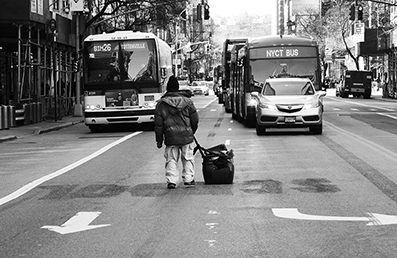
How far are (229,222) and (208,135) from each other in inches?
674

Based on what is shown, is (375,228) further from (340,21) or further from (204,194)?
(340,21)

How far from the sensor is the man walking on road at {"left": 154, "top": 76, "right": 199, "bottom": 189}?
14.0 meters

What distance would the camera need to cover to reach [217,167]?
14.2m

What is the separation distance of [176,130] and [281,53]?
704 inches

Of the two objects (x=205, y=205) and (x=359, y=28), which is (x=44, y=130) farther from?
(x=359, y=28)

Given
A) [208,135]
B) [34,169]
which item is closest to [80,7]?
[208,135]

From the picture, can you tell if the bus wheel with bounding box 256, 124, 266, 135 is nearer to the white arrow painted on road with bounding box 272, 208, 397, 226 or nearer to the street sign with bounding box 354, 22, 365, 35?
the white arrow painted on road with bounding box 272, 208, 397, 226

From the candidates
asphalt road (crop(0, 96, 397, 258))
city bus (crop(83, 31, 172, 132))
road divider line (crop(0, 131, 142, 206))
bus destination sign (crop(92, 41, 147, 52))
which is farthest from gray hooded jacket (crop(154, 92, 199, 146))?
bus destination sign (crop(92, 41, 147, 52))

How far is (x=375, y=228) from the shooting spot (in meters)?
9.66

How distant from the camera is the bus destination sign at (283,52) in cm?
3125

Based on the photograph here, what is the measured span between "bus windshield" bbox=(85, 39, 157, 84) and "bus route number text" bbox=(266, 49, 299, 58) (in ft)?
13.4

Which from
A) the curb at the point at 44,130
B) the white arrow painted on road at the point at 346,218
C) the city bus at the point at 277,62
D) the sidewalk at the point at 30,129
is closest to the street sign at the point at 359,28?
the curb at the point at 44,130

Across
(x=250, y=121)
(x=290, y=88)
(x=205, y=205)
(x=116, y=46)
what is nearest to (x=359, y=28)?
(x=250, y=121)

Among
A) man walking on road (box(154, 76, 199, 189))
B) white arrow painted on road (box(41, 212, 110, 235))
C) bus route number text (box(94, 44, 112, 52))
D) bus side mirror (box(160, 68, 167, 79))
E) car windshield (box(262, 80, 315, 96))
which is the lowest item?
white arrow painted on road (box(41, 212, 110, 235))
